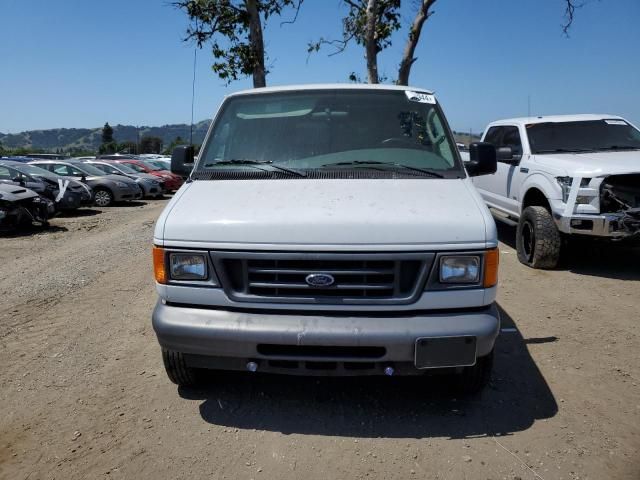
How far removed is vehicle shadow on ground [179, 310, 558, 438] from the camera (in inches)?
127

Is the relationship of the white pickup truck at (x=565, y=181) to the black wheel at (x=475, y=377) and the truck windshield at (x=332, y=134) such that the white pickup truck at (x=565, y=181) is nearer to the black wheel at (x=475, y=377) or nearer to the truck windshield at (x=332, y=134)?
the truck windshield at (x=332, y=134)

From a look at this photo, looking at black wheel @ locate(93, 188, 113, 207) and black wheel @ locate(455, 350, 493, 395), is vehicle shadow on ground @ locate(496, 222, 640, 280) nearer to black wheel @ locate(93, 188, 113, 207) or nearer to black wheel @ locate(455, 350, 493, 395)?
black wheel @ locate(455, 350, 493, 395)

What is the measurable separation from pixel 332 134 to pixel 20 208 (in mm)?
9370

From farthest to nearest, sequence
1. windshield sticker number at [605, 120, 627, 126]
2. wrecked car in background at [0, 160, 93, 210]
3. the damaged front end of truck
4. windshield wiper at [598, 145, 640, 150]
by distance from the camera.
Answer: wrecked car in background at [0, 160, 93, 210], windshield sticker number at [605, 120, 627, 126], windshield wiper at [598, 145, 640, 150], the damaged front end of truck

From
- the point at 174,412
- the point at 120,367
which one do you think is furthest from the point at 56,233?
the point at 174,412

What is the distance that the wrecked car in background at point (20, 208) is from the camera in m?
10.8

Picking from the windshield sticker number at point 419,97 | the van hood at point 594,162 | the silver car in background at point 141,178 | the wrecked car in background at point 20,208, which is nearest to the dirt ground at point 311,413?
the van hood at point 594,162

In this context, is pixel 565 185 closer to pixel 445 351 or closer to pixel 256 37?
pixel 445 351

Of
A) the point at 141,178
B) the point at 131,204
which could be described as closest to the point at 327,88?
the point at 131,204

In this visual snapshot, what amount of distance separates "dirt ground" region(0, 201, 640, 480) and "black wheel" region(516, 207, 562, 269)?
1621 millimetres

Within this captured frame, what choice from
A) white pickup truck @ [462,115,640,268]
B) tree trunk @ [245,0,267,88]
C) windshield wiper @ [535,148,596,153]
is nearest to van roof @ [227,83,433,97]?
white pickup truck @ [462,115,640,268]

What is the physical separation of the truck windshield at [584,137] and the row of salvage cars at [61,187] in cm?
991

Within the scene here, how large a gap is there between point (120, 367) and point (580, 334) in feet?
13.0

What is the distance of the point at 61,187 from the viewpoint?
14359mm
